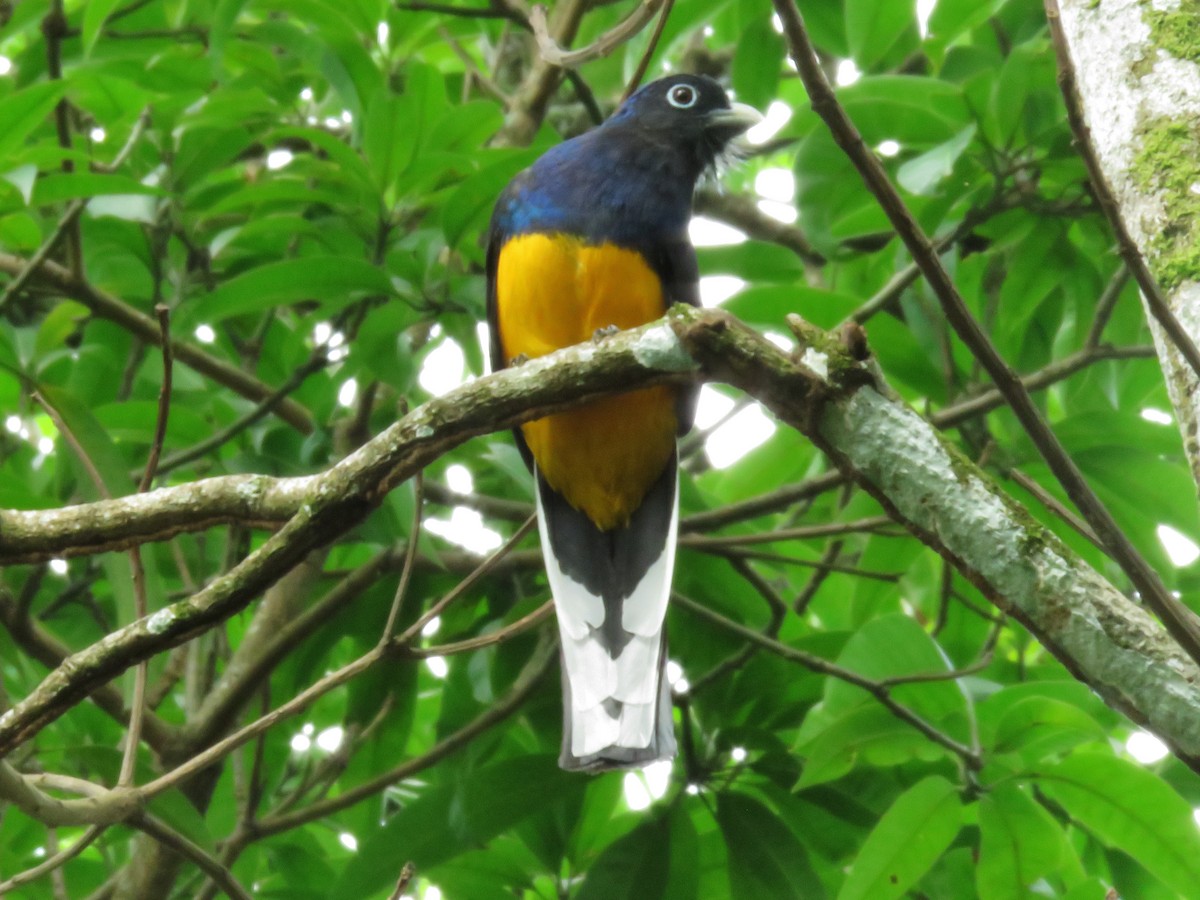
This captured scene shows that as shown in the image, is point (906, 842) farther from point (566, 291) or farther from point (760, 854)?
point (566, 291)

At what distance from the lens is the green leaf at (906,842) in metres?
2.47

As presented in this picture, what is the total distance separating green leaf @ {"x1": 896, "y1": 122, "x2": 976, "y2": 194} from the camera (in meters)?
2.78

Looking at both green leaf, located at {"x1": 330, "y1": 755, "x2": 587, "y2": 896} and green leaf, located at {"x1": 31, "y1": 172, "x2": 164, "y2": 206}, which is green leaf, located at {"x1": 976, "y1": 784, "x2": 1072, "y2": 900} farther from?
green leaf, located at {"x1": 31, "y1": 172, "x2": 164, "y2": 206}

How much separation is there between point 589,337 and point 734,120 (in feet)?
3.22

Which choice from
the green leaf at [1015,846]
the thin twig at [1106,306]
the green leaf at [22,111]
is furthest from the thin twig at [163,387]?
the thin twig at [1106,306]

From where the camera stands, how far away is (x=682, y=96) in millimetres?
4121

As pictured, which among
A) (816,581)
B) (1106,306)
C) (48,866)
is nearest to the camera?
(48,866)

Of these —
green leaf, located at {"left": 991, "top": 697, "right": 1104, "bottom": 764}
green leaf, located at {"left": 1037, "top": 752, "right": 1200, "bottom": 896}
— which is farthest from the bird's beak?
green leaf, located at {"left": 1037, "top": 752, "right": 1200, "bottom": 896}

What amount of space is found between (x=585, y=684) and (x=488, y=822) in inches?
14.8

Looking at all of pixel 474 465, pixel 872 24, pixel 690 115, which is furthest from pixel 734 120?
pixel 474 465

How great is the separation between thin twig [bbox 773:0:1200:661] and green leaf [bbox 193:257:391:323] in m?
1.53

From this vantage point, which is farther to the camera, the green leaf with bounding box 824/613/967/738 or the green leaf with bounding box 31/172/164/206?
the green leaf with bounding box 31/172/164/206

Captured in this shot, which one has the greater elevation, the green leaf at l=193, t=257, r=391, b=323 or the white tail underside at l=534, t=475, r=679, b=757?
the green leaf at l=193, t=257, r=391, b=323

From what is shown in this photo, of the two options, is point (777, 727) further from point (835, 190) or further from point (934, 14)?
point (934, 14)
